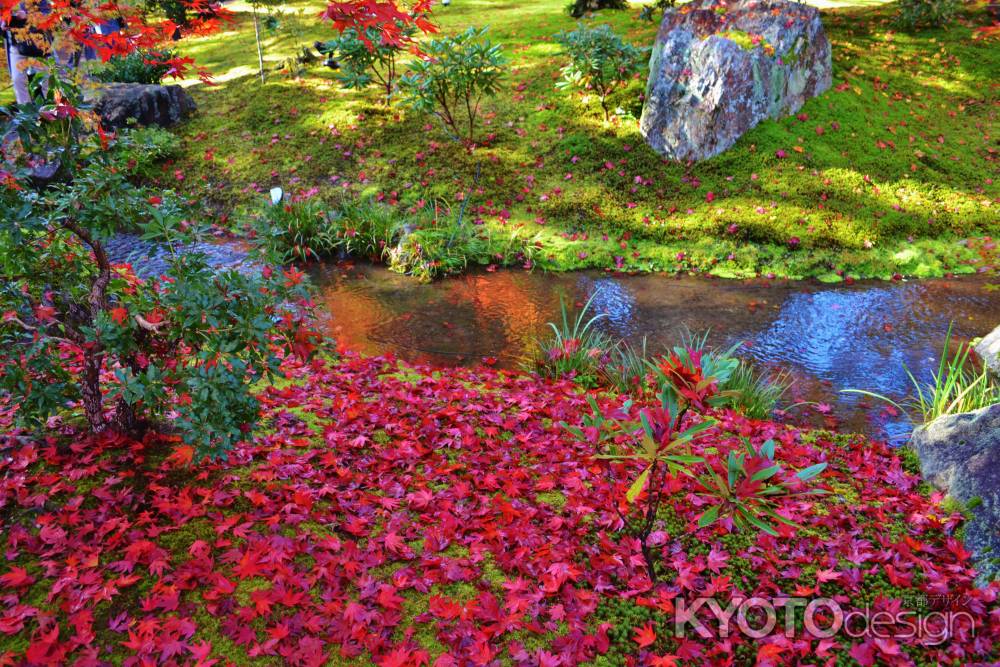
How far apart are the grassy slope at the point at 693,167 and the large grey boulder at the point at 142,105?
1.41 ft

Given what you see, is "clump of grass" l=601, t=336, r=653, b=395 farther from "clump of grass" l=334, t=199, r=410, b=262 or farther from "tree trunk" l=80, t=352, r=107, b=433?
"clump of grass" l=334, t=199, r=410, b=262

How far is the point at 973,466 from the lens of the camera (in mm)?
3309

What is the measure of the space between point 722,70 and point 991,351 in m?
5.38

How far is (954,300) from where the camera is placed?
687 centimetres

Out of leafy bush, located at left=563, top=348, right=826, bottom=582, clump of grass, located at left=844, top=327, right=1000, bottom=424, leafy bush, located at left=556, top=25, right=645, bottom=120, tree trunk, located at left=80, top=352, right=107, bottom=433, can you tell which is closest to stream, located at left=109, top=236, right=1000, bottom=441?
Answer: clump of grass, located at left=844, top=327, right=1000, bottom=424

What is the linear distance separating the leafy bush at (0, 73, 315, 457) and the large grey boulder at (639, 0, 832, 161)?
7908 mm

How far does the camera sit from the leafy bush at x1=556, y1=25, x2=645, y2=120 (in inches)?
375

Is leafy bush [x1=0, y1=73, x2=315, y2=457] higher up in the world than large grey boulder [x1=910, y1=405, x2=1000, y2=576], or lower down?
higher up

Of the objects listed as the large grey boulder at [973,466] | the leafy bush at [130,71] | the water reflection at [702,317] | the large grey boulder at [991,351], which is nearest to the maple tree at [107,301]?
the water reflection at [702,317]

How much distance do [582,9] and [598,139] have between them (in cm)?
685

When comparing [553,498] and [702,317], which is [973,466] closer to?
[553,498]

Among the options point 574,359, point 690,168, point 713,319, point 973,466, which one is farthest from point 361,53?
point 973,466

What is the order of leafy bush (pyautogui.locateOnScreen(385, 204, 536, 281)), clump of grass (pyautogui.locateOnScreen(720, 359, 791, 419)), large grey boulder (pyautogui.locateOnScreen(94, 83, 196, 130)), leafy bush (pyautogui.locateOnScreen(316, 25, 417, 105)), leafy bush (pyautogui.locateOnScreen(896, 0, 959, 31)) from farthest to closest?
1. leafy bush (pyautogui.locateOnScreen(896, 0, 959, 31))
2. large grey boulder (pyautogui.locateOnScreen(94, 83, 196, 130))
3. leafy bush (pyautogui.locateOnScreen(316, 25, 417, 105))
4. leafy bush (pyautogui.locateOnScreen(385, 204, 536, 281))
5. clump of grass (pyautogui.locateOnScreen(720, 359, 791, 419))

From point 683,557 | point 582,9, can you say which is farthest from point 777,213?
point 582,9
